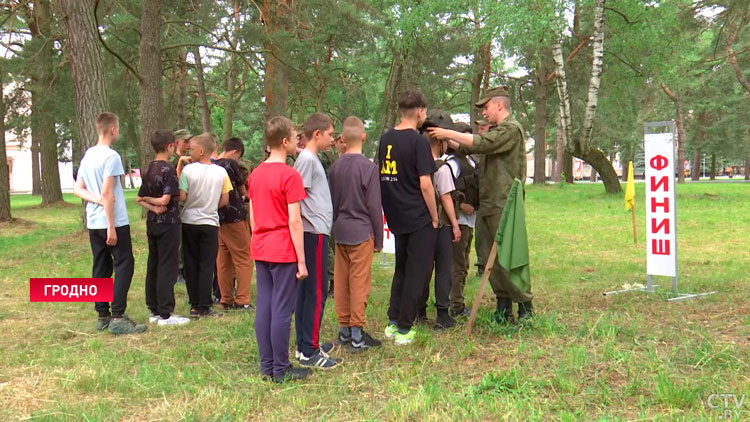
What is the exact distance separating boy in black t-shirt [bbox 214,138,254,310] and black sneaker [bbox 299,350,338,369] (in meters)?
2.18

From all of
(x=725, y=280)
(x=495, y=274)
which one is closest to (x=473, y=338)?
(x=495, y=274)

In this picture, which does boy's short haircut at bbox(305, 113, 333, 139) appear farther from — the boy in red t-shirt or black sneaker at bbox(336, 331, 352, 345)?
black sneaker at bbox(336, 331, 352, 345)

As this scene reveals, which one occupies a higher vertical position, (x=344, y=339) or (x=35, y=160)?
(x=35, y=160)

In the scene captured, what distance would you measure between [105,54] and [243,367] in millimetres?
13579

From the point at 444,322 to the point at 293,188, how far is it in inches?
80.6

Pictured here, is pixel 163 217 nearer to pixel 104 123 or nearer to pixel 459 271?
pixel 104 123

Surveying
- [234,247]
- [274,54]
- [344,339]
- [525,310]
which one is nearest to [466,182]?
[525,310]

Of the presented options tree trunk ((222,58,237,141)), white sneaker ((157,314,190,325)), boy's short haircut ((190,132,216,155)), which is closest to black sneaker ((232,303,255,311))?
white sneaker ((157,314,190,325))

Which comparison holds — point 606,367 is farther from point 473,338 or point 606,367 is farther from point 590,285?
point 590,285

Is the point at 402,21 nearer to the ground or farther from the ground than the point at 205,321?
farther from the ground

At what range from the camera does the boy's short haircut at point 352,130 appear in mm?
4508

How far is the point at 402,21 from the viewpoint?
1855 centimetres
